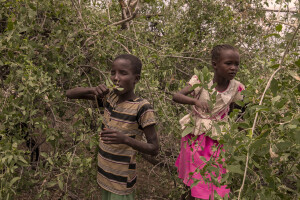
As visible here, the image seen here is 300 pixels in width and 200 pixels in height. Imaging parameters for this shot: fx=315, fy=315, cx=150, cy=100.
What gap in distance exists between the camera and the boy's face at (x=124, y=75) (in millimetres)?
1892

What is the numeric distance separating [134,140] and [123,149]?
0.12 m

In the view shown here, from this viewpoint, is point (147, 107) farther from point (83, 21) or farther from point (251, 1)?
point (251, 1)

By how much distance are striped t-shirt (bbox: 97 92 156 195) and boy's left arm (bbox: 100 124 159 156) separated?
0.24 feet

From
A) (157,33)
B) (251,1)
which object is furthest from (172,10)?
(251,1)

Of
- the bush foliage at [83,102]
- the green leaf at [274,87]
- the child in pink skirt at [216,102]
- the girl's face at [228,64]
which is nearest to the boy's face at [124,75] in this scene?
the bush foliage at [83,102]

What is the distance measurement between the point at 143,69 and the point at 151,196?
154 centimetres

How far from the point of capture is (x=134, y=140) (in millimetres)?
1841

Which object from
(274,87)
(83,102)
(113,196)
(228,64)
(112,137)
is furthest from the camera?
(83,102)

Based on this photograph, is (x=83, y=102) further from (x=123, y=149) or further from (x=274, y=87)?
(x=274, y=87)

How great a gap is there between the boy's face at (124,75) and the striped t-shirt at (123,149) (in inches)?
3.8

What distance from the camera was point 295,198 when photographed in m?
1.23

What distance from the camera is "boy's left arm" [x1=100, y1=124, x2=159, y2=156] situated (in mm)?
1744

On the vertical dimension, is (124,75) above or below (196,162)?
above

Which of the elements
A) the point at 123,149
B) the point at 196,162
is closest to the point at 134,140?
the point at 123,149
